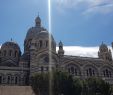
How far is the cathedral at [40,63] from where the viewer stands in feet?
140

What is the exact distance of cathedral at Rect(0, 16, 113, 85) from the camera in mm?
42812

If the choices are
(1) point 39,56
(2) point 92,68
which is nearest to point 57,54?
(1) point 39,56

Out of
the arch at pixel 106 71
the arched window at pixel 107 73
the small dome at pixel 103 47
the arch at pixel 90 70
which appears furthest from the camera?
the small dome at pixel 103 47

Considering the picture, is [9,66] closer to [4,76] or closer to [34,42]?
[4,76]

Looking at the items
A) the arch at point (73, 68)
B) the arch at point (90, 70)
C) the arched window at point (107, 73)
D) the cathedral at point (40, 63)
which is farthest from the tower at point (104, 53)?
the arch at point (73, 68)

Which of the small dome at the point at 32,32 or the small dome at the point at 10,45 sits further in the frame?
the small dome at the point at 32,32

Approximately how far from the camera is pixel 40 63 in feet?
144

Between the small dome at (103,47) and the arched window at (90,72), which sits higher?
the small dome at (103,47)

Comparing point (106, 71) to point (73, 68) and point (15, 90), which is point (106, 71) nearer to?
point (73, 68)

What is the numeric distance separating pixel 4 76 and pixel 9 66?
3212 millimetres

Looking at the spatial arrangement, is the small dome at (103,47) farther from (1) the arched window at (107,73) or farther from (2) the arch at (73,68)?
(2) the arch at (73,68)

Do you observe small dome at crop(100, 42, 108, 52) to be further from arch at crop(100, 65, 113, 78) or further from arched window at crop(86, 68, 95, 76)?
arched window at crop(86, 68, 95, 76)

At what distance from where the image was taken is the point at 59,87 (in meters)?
33.1

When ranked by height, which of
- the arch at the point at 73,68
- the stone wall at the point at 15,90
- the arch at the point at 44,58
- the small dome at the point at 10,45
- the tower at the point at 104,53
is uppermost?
the small dome at the point at 10,45
